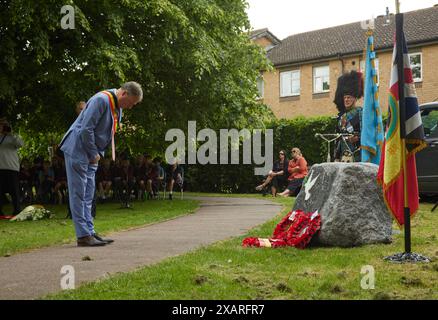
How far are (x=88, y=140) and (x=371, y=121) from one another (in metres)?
3.94

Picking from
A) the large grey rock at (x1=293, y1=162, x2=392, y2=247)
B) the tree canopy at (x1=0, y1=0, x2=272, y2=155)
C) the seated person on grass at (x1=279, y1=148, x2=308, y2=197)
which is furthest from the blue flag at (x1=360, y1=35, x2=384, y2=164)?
Result: the seated person on grass at (x1=279, y1=148, x2=308, y2=197)

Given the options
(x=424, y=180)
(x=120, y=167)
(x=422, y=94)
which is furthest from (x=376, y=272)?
(x=422, y=94)

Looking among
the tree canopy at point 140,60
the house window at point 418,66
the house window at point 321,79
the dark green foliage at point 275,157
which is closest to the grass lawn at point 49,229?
the tree canopy at point 140,60

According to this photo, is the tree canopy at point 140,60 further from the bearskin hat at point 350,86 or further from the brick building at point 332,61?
the brick building at point 332,61

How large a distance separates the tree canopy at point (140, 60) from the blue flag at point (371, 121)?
6598 millimetres

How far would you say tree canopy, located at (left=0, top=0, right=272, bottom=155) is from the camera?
12.8 m

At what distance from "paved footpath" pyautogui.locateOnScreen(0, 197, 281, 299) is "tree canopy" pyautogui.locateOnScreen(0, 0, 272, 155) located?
5.16 metres

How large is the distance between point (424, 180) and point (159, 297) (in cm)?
1136

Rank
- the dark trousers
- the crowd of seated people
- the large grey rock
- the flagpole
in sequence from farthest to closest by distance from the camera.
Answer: the crowd of seated people
the dark trousers
the large grey rock
the flagpole

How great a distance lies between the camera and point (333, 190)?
6875mm

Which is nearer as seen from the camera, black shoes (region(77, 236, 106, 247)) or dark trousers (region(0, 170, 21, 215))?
black shoes (region(77, 236, 106, 247))

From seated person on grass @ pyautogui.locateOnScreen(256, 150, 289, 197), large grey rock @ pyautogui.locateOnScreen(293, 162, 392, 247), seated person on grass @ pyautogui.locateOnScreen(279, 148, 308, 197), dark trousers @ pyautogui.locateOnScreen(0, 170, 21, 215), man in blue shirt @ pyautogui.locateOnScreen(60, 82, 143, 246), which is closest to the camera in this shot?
large grey rock @ pyautogui.locateOnScreen(293, 162, 392, 247)

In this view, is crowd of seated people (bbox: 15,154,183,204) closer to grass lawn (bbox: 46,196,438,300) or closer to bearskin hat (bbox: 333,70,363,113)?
bearskin hat (bbox: 333,70,363,113)

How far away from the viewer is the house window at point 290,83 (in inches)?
1470
